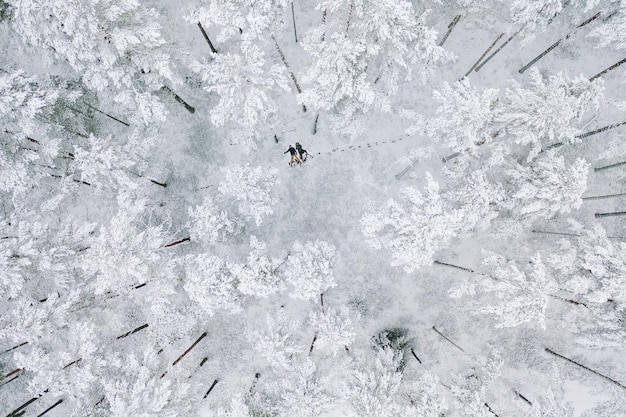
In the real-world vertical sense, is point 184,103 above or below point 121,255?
above

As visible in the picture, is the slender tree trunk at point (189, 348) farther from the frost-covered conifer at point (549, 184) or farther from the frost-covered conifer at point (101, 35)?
the frost-covered conifer at point (549, 184)

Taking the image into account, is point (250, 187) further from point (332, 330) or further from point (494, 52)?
point (494, 52)

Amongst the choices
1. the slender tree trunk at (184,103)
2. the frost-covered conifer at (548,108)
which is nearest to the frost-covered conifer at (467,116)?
the frost-covered conifer at (548,108)

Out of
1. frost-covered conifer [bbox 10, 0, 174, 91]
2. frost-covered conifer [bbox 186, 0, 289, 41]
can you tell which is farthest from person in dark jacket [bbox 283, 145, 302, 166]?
frost-covered conifer [bbox 10, 0, 174, 91]

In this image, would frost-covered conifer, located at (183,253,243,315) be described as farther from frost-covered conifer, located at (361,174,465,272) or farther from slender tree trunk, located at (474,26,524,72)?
slender tree trunk, located at (474,26,524,72)

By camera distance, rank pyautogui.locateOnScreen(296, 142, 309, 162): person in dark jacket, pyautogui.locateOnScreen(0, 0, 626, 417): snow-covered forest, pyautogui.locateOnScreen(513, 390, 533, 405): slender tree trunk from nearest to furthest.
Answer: pyautogui.locateOnScreen(0, 0, 626, 417): snow-covered forest < pyautogui.locateOnScreen(296, 142, 309, 162): person in dark jacket < pyautogui.locateOnScreen(513, 390, 533, 405): slender tree trunk

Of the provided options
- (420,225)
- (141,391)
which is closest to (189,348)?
(141,391)
